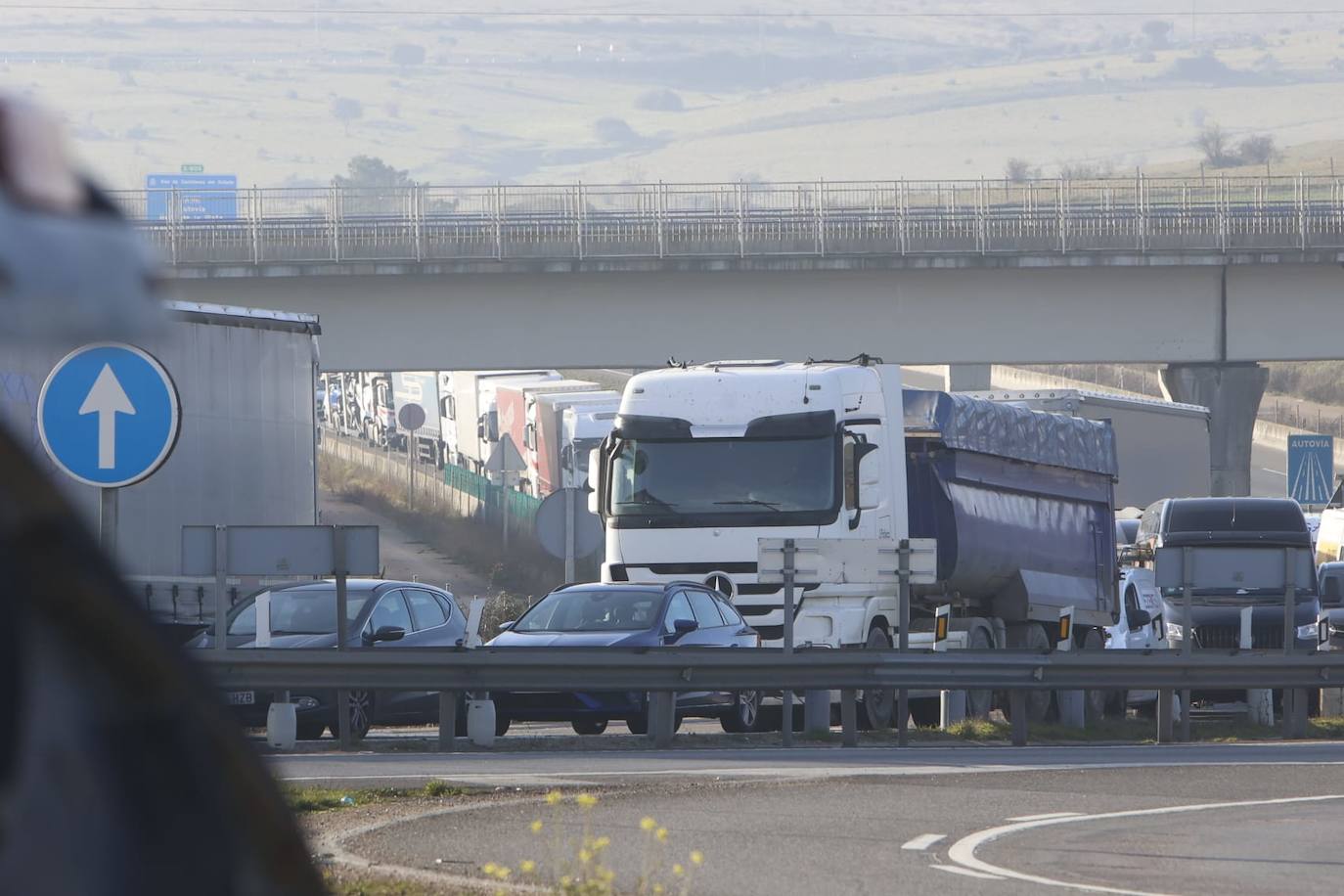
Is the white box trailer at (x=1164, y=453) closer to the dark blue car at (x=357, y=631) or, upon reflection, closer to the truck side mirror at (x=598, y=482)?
the truck side mirror at (x=598, y=482)

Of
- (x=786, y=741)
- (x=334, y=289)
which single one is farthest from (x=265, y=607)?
(x=334, y=289)

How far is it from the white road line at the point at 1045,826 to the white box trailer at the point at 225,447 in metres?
11.7

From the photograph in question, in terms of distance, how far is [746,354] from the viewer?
45.3 meters

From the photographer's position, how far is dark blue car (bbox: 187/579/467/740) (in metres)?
18.0

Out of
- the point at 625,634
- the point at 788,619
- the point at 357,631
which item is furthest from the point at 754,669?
the point at 357,631

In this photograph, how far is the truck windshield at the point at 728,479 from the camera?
824 inches

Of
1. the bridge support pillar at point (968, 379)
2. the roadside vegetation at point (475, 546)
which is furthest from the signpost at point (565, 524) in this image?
the bridge support pillar at point (968, 379)

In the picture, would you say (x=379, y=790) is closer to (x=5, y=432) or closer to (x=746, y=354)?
(x=5, y=432)

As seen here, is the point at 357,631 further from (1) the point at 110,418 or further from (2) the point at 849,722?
(1) the point at 110,418

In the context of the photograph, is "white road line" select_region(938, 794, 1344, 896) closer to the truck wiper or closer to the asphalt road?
the asphalt road

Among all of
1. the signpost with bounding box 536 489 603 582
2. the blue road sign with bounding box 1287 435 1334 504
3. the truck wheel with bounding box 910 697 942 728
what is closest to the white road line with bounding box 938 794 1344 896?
the signpost with bounding box 536 489 603 582

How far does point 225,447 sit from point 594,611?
5.55 m

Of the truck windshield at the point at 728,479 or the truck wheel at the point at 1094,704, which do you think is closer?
the truck windshield at the point at 728,479

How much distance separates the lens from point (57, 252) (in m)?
1.47
